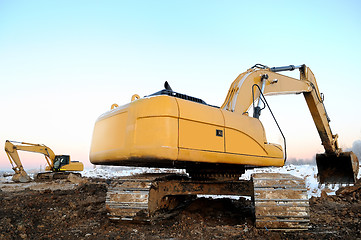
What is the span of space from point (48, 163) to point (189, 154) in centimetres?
1875

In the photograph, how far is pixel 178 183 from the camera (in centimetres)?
447

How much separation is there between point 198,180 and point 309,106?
14.7ft

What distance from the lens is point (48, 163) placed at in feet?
62.6

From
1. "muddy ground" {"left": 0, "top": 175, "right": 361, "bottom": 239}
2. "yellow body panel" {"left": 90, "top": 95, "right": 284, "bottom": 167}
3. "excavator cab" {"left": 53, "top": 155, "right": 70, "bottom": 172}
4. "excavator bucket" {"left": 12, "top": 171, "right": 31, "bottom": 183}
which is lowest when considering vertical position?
"excavator bucket" {"left": 12, "top": 171, "right": 31, "bottom": 183}

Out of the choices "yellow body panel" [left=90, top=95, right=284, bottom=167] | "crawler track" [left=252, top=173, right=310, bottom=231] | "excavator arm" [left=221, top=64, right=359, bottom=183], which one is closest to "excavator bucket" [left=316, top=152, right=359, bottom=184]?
"excavator arm" [left=221, top=64, right=359, bottom=183]

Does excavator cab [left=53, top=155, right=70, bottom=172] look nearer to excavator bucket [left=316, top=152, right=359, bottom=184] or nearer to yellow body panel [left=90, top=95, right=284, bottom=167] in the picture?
yellow body panel [left=90, top=95, right=284, bottom=167]

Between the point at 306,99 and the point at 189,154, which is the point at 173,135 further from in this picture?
the point at 306,99

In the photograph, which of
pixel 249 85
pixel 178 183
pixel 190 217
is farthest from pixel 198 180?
pixel 249 85

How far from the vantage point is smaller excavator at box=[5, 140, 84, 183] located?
1816cm

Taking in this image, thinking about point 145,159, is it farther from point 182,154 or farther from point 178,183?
point 178,183

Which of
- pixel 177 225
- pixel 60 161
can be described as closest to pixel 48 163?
pixel 60 161

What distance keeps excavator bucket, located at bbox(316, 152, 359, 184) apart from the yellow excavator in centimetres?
471

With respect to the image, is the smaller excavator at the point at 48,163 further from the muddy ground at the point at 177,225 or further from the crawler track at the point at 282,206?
the crawler track at the point at 282,206

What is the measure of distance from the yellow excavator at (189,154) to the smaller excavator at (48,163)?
16443 millimetres
